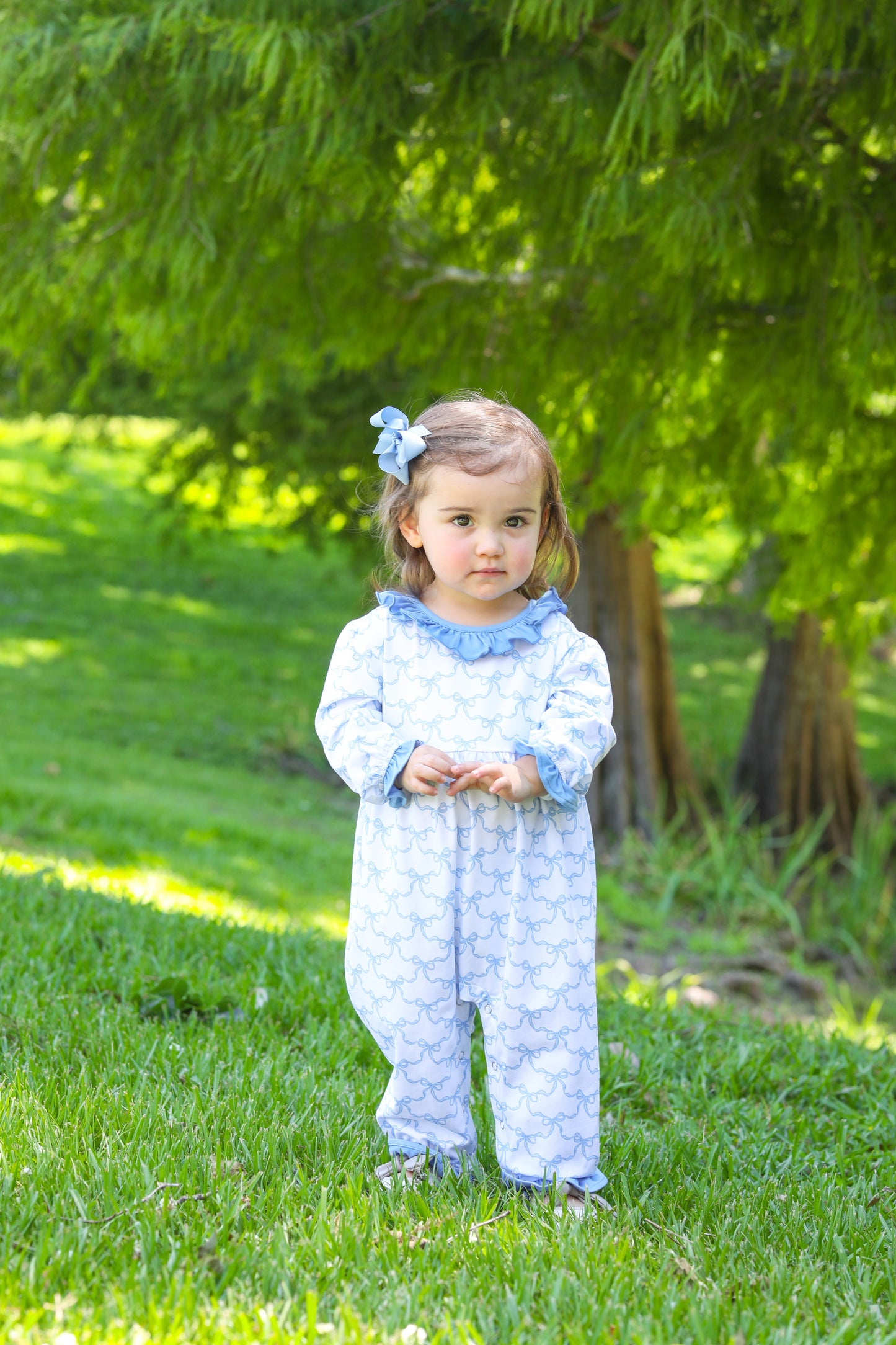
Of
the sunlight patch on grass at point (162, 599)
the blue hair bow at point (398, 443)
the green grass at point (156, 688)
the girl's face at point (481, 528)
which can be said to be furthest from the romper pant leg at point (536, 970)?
the sunlight patch on grass at point (162, 599)

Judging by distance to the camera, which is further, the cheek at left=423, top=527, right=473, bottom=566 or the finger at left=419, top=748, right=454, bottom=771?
the cheek at left=423, top=527, right=473, bottom=566

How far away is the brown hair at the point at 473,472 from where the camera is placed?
2664 mm

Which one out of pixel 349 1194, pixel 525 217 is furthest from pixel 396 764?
pixel 525 217

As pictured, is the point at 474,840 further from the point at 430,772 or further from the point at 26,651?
the point at 26,651

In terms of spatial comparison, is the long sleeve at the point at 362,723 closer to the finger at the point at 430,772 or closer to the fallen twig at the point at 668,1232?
the finger at the point at 430,772

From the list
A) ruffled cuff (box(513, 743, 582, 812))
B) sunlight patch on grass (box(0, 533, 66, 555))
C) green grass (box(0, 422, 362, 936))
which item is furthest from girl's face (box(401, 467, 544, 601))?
sunlight patch on grass (box(0, 533, 66, 555))

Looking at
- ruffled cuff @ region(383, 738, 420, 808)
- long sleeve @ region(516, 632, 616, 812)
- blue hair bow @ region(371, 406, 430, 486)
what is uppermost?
blue hair bow @ region(371, 406, 430, 486)

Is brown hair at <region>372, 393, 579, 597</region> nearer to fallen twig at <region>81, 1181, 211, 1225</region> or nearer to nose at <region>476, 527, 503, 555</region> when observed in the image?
nose at <region>476, 527, 503, 555</region>

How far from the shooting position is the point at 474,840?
2611mm

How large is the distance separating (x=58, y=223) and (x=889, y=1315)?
4.79 metres

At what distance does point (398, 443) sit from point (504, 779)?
2.57 feet

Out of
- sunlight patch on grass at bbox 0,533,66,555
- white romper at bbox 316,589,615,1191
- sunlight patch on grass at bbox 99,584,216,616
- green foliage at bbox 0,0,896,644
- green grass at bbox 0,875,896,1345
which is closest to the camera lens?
green grass at bbox 0,875,896,1345

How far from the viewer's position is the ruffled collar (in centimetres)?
271

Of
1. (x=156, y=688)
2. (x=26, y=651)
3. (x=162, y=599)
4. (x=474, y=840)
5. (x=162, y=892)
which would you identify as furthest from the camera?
(x=162, y=599)
